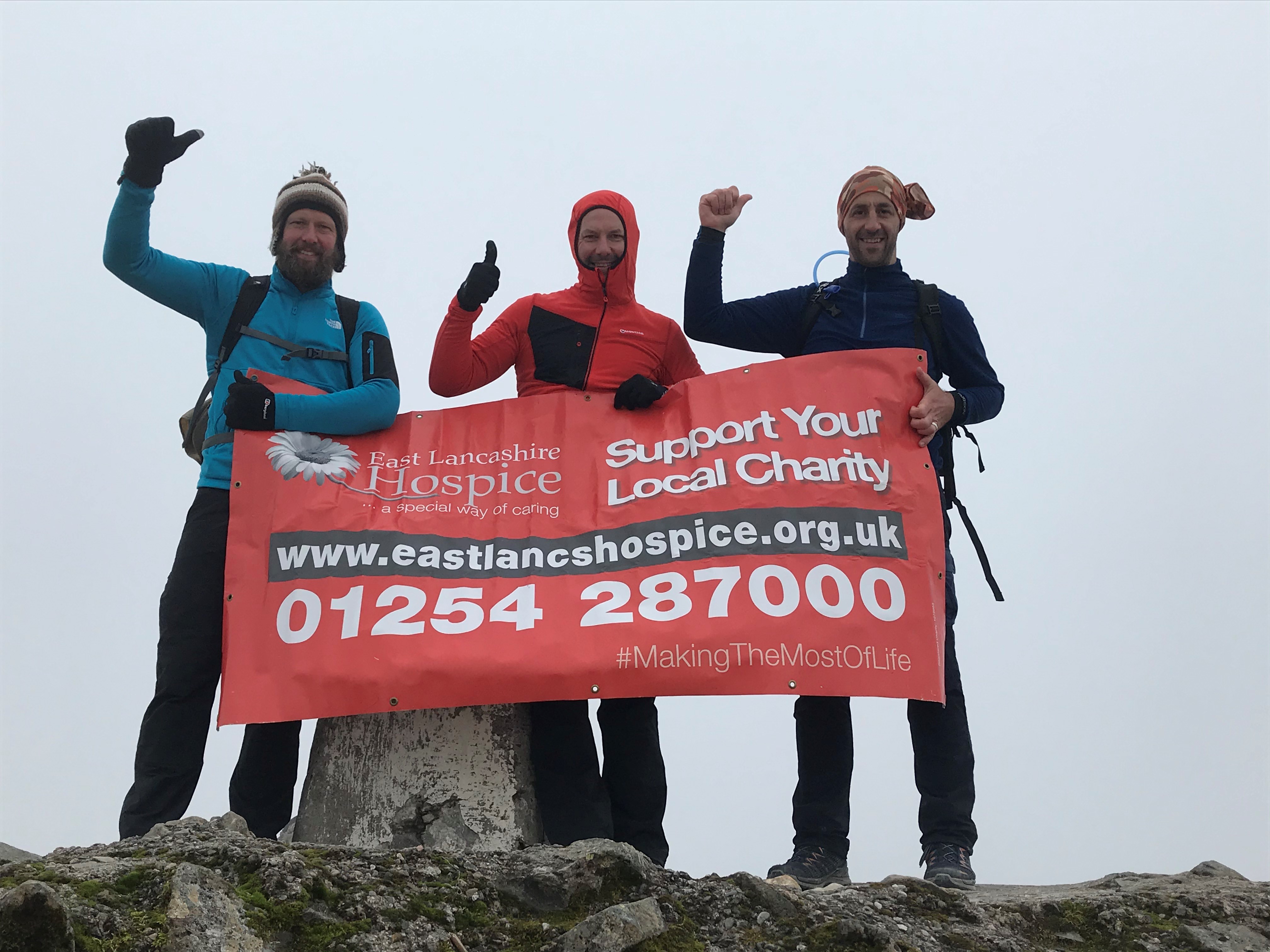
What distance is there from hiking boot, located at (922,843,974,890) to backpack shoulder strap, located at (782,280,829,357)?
2.42 metres

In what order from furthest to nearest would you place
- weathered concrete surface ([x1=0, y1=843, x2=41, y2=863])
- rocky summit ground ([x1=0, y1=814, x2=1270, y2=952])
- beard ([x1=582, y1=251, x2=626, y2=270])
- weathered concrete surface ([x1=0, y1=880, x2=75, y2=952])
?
beard ([x1=582, y1=251, x2=626, y2=270])
weathered concrete surface ([x1=0, y1=843, x2=41, y2=863])
rocky summit ground ([x1=0, y1=814, x2=1270, y2=952])
weathered concrete surface ([x1=0, y1=880, x2=75, y2=952])

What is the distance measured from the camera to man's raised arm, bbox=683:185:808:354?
569 cm

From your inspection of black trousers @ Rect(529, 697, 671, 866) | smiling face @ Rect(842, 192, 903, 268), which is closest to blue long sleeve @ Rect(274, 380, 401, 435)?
black trousers @ Rect(529, 697, 671, 866)

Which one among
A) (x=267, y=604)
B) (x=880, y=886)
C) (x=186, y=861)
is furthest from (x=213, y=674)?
(x=880, y=886)

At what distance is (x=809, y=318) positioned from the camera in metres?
5.82

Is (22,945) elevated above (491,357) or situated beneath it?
situated beneath

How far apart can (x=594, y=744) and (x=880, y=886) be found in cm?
167

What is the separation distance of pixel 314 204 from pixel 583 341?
1.49 metres

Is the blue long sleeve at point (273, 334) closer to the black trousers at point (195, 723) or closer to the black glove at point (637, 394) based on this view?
the black trousers at point (195, 723)

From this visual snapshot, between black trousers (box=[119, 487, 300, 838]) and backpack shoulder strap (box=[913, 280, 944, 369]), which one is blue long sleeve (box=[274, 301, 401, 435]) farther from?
backpack shoulder strap (box=[913, 280, 944, 369])

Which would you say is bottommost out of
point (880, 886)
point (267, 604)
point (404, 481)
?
point (880, 886)

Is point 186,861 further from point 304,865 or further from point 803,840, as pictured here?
point 803,840

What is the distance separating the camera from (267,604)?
481cm

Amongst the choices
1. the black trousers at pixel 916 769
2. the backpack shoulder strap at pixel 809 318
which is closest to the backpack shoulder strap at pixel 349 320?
the backpack shoulder strap at pixel 809 318
